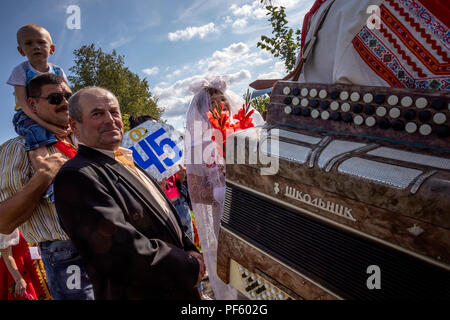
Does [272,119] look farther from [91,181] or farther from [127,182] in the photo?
[91,181]

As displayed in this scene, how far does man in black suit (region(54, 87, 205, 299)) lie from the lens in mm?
1271

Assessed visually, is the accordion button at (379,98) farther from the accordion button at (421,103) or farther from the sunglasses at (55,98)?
the sunglasses at (55,98)

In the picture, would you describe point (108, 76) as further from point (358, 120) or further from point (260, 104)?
point (358, 120)

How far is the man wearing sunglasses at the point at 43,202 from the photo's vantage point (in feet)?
5.63

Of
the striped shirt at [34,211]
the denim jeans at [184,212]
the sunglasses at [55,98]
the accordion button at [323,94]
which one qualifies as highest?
the sunglasses at [55,98]

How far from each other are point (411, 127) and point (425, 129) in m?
0.05

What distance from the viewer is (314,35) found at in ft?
5.04

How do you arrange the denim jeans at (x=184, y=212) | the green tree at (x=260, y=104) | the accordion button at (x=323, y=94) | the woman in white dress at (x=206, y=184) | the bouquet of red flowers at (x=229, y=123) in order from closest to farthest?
the accordion button at (x=323, y=94) → the bouquet of red flowers at (x=229, y=123) → the woman in white dress at (x=206, y=184) → the denim jeans at (x=184, y=212) → the green tree at (x=260, y=104)

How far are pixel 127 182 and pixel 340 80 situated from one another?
1.34 metres

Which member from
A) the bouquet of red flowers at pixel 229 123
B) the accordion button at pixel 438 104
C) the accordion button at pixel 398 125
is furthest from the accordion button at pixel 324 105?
the bouquet of red flowers at pixel 229 123

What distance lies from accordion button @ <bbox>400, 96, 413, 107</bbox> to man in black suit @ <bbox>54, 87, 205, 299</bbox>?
1326mm

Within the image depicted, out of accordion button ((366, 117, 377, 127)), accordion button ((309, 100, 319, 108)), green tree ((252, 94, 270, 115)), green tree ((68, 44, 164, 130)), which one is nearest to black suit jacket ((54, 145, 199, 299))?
accordion button ((309, 100, 319, 108))

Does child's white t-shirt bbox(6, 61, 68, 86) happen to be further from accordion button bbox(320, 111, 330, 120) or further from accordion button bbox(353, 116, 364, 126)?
accordion button bbox(353, 116, 364, 126)
